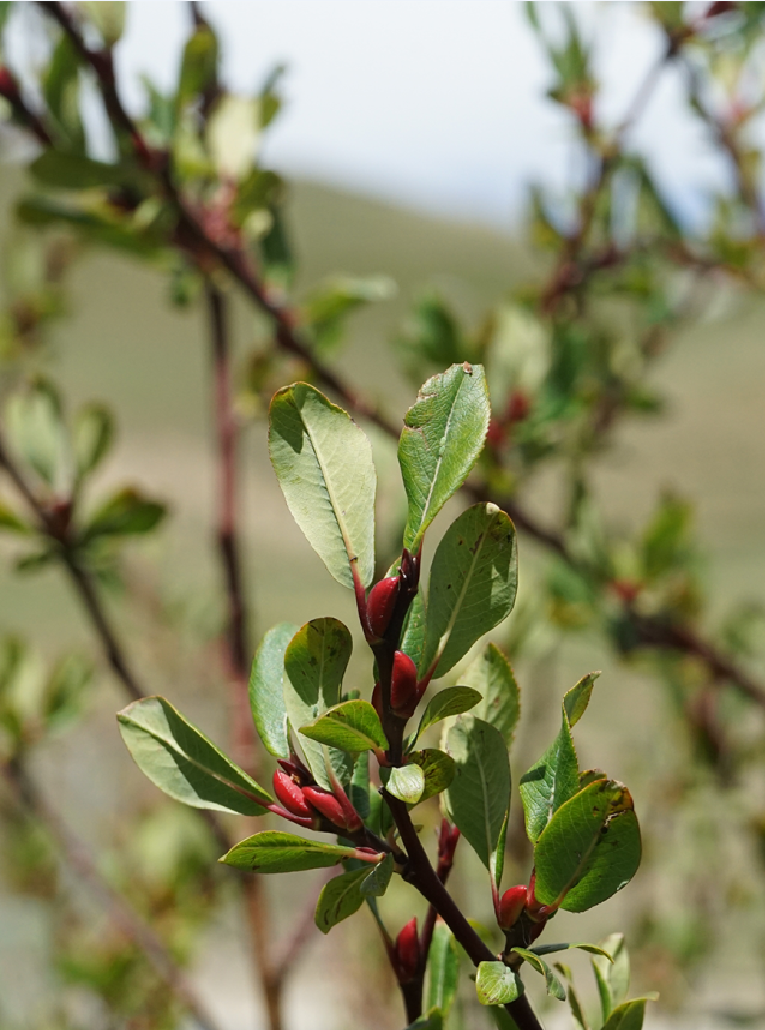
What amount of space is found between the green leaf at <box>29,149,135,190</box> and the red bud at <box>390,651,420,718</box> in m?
0.40

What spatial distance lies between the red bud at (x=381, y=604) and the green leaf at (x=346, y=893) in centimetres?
6

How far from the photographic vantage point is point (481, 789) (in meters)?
0.26

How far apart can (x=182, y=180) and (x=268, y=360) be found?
0.17 metres

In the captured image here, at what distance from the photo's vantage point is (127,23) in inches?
21.1

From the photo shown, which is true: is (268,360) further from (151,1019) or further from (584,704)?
(151,1019)

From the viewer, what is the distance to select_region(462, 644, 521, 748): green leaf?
0.89ft

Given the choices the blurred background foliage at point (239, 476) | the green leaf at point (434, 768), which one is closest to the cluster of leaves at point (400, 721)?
the green leaf at point (434, 768)

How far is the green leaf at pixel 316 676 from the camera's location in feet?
0.78

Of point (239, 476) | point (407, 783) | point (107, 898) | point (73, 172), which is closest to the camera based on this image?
point (407, 783)

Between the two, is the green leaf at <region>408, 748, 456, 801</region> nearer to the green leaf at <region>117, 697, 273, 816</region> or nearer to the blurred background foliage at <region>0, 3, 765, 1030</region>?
the green leaf at <region>117, 697, 273, 816</region>

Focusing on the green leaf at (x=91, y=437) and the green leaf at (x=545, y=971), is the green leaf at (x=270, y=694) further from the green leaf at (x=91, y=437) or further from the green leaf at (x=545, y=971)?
the green leaf at (x=91, y=437)

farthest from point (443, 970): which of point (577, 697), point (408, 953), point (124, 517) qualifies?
point (124, 517)

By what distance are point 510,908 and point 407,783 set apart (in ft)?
0.20

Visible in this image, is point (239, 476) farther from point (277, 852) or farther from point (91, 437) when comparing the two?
point (277, 852)
